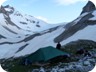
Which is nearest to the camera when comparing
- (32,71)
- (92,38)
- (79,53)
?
(32,71)

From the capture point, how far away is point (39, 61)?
30500 mm

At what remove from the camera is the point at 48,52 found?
99.8 ft

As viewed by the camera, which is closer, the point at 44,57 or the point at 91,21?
the point at 44,57

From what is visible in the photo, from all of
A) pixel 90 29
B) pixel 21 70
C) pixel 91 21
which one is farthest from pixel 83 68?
pixel 91 21

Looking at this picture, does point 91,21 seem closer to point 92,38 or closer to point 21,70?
point 92,38

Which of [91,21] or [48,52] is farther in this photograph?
[91,21]

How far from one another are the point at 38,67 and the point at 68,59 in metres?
3.55

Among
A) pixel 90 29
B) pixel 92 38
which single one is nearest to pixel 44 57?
pixel 92 38

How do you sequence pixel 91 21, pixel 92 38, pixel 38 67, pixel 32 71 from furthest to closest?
pixel 91 21 < pixel 92 38 < pixel 38 67 < pixel 32 71

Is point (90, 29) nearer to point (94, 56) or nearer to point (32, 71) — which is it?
point (94, 56)

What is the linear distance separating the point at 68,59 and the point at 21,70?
17.8 feet

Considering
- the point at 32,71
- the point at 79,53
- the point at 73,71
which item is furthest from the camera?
the point at 79,53

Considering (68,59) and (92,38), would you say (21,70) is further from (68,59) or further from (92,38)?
(92,38)

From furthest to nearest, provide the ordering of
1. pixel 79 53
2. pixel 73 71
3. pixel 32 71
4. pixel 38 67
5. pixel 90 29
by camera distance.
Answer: pixel 90 29 → pixel 79 53 → pixel 38 67 → pixel 32 71 → pixel 73 71
